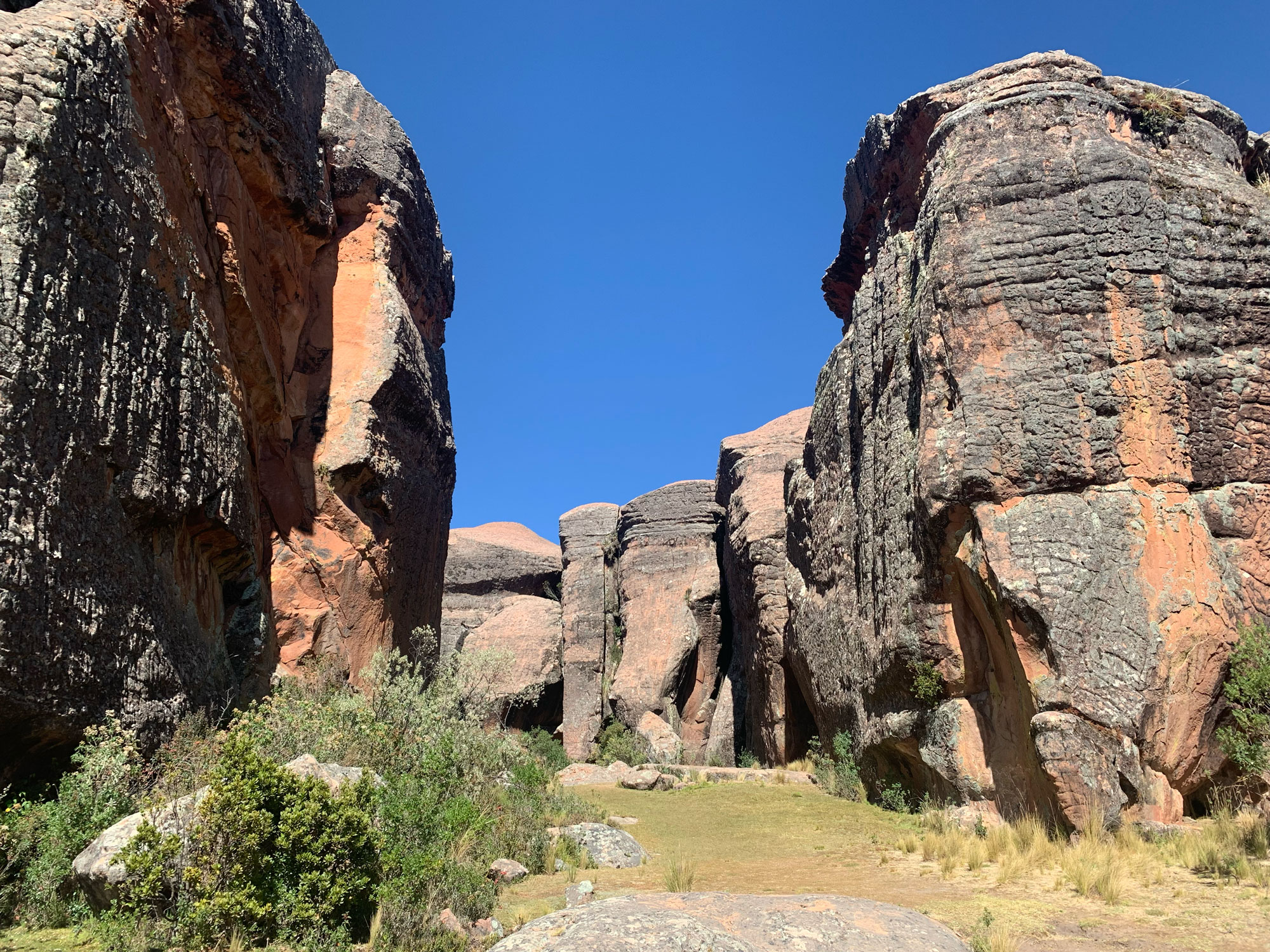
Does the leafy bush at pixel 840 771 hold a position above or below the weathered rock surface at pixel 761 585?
below

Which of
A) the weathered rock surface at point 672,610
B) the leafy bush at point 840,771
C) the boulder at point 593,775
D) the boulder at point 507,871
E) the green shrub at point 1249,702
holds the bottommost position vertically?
the boulder at point 593,775

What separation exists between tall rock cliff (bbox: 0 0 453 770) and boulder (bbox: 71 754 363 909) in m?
1.48

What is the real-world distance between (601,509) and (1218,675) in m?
25.3

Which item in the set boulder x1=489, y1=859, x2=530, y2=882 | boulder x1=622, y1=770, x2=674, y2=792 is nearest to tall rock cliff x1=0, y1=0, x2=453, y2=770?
boulder x1=489, y1=859, x2=530, y2=882

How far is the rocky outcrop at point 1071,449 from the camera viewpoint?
979 centimetres

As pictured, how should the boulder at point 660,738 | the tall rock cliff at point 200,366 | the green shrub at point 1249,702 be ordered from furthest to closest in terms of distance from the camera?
the boulder at point 660,738 < the green shrub at point 1249,702 < the tall rock cliff at point 200,366

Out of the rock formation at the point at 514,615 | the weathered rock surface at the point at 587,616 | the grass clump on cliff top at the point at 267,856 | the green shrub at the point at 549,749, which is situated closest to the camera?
the grass clump on cliff top at the point at 267,856

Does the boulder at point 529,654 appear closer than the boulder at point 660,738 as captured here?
No

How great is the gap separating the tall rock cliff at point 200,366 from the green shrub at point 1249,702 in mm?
10960

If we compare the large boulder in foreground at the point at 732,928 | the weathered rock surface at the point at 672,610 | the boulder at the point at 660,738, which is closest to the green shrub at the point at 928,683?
the large boulder in foreground at the point at 732,928

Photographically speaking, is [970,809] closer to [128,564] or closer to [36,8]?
[128,564]

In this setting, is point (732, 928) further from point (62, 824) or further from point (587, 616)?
point (587, 616)

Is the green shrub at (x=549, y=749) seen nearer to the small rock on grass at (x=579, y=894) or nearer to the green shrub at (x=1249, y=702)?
the small rock on grass at (x=579, y=894)

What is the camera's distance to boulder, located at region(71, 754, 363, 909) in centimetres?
550
